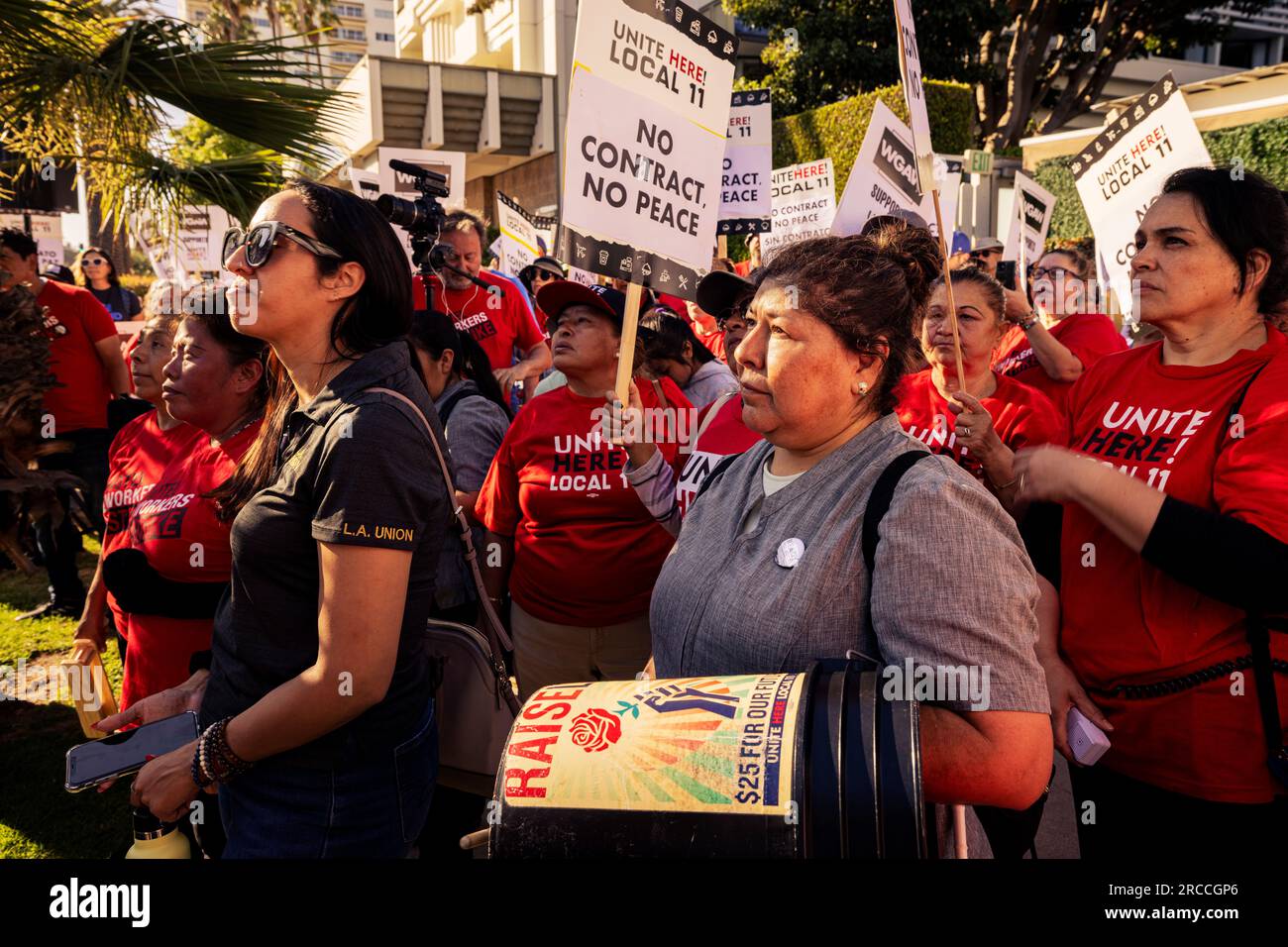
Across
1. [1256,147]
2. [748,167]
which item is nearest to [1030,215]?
[748,167]

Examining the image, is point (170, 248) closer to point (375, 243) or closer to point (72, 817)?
point (72, 817)

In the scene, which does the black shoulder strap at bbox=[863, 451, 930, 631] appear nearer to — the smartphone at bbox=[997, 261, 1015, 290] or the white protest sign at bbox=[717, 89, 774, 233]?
the smartphone at bbox=[997, 261, 1015, 290]

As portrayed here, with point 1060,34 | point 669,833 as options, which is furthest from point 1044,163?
point 669,833

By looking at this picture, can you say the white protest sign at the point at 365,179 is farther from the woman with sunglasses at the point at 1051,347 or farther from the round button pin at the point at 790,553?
the round button pin at the point at 790,553

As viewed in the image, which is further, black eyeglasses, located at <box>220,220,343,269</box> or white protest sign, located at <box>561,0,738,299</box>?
white protest sign, located at <box>561,0,738,299</box>

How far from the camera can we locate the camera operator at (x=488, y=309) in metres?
6.20

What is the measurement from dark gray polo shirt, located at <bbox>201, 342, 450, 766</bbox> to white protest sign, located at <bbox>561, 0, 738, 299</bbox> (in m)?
1.00

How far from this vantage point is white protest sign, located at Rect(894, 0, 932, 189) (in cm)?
297

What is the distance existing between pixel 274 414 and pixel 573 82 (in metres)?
1.25

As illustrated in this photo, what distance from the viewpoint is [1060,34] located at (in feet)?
75.9

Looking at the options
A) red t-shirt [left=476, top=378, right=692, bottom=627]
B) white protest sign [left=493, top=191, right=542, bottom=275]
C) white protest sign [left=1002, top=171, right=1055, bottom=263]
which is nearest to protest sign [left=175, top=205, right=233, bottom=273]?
white protest sign [left=493, top=191, right=542, bottom=275]

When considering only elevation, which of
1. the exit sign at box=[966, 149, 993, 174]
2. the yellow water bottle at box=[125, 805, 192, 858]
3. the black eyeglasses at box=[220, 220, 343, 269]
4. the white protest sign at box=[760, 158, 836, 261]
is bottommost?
the yellow water bottle at box=[125, 805, 192, 858]

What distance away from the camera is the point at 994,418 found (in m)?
3.41

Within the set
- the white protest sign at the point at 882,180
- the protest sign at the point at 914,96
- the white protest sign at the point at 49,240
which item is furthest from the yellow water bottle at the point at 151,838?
the white protest sign at the point at 49,240
